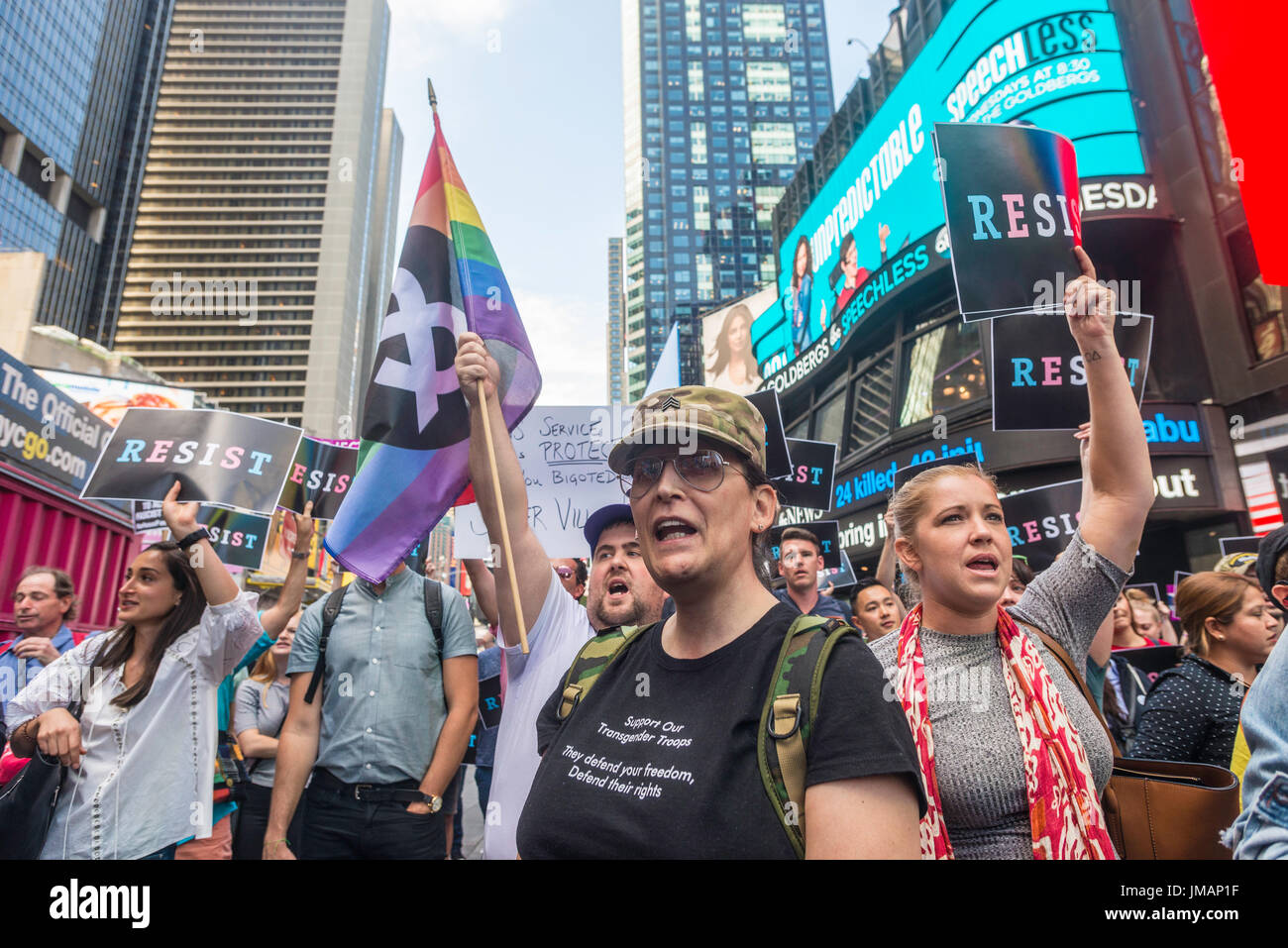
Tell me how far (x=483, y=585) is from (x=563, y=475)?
1085 mm

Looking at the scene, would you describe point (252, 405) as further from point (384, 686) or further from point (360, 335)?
point (384, 686)

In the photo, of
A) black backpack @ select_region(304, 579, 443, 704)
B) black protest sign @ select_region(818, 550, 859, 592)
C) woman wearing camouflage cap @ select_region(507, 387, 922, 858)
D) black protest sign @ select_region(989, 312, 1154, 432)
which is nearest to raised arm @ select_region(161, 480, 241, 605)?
black backpack @ select_region(304, 579, 443, 704)

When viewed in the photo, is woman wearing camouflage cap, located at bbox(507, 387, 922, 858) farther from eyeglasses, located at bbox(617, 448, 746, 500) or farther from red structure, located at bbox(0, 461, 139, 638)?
red structure, located at bbox(0, 461, 139, 638)

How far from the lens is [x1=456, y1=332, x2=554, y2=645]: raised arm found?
2.55 m

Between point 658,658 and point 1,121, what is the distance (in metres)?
90.0

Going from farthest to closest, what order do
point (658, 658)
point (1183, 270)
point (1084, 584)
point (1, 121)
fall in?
point (1, 121) < point (1183, 270) < point (1084, 584) < point (658, 658)

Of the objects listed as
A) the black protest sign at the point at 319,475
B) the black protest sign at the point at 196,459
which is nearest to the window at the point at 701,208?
the black protest sign at the point at 319,475

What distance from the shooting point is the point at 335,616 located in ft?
12.8

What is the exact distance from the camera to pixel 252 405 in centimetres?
11325

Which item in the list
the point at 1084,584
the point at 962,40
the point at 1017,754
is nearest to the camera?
the point at 1017,754

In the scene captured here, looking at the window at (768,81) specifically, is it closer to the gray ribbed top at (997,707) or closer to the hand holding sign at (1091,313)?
the hand holding sign at (1091,313)

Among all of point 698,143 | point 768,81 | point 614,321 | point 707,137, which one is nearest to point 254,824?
point 698,143

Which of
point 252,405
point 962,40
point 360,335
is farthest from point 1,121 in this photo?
point 962,40

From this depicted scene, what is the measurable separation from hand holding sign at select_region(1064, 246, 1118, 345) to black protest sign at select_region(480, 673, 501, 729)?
4.26 meters
